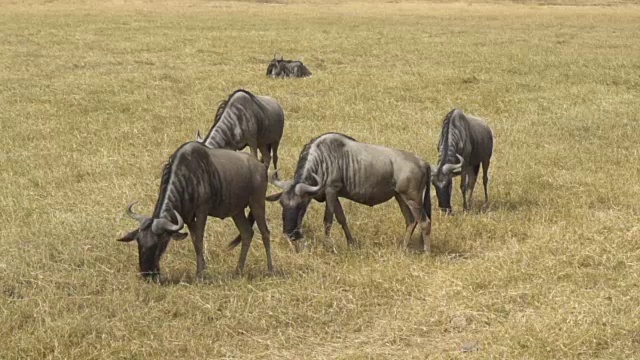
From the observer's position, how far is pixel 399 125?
50.0 ft

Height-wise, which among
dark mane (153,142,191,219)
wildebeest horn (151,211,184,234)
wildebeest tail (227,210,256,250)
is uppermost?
dark mane (153,142,191,219)

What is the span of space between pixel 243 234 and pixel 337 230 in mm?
1734

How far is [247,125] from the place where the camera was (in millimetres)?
11312

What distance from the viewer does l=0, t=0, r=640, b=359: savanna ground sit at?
6254mm

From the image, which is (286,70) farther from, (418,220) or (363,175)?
(418,220)

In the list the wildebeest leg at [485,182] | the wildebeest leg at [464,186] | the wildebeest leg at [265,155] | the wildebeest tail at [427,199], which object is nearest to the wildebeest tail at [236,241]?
the wildebeest tail at [427,199]

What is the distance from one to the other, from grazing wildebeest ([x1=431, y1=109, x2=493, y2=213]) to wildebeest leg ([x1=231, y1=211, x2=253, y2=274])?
9.36ft

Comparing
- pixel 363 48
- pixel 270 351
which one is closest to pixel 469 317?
pixel 270 351

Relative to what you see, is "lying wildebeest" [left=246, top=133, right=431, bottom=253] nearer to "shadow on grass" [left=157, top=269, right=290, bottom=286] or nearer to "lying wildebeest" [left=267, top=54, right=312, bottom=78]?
"shadow on grass" [left=157, top=269, right=290, bottom=286]

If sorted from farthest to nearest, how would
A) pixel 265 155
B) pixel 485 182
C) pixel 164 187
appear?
1. pixel 265 155
2. pixel 485 182
3. pixel 164 187

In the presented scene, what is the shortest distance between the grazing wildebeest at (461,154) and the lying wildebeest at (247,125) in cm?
288

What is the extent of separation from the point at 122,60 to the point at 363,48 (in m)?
8.98

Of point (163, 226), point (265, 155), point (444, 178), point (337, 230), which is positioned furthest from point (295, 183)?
point (265, 155)

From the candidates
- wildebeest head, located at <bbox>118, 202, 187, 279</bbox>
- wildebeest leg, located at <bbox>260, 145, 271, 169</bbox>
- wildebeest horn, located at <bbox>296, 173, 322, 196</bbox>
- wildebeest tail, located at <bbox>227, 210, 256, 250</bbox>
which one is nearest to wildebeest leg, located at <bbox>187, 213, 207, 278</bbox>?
wildebeest head, located at <bbox>118, 202, 187, 279</bbox>
